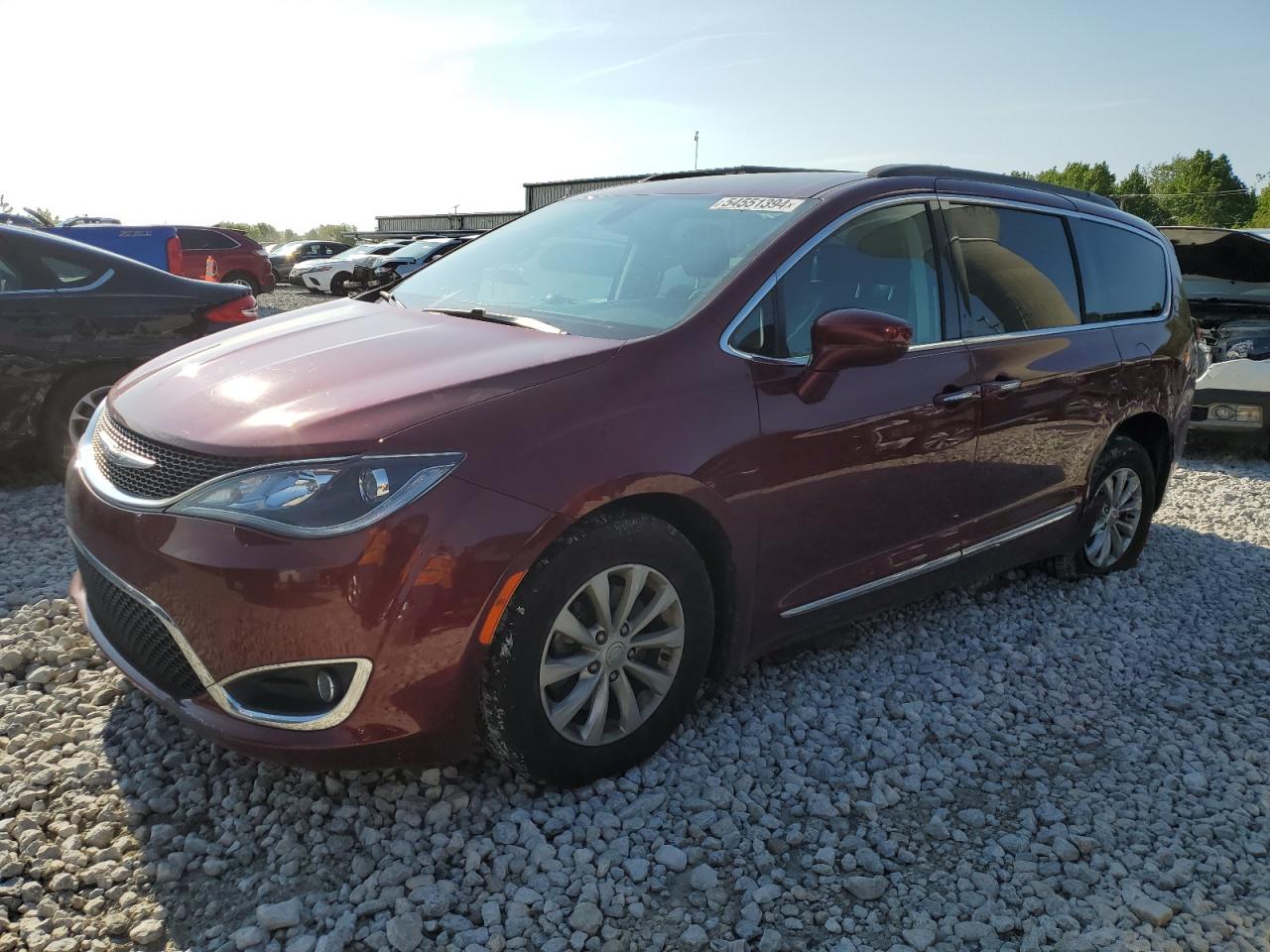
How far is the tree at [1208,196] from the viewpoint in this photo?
300ft

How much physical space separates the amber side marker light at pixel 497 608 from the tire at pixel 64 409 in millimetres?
3844

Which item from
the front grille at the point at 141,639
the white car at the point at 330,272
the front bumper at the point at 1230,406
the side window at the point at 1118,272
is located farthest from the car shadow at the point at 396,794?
the white car at the point at 330,272

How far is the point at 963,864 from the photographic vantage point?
2580 millimetres

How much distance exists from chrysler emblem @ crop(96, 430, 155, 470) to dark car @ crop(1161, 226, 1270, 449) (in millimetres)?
7509

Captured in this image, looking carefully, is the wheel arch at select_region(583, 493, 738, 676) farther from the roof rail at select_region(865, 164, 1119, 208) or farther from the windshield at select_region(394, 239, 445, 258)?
the windshield at select_region(394, 239, 445, 258)

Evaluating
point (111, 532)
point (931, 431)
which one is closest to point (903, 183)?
point (931, 431)

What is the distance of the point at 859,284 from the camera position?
333 centimetres

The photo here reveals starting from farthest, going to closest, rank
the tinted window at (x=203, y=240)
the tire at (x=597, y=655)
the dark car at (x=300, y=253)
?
1. the dark car at (x=300, y=253)
2. the tinted window at (x=203, y=240)
3. the tire at (x=597, y=655)

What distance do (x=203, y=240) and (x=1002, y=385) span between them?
723 inches

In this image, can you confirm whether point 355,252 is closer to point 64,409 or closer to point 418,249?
point 418,249

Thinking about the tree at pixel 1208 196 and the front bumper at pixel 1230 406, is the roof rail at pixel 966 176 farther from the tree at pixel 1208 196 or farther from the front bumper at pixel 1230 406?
the tree at pixel 1208 196

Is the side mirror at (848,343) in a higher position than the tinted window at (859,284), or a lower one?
lower

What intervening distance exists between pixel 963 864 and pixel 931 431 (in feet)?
4.74

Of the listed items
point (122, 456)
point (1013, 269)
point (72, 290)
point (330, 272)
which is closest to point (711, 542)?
point (122, 456)
